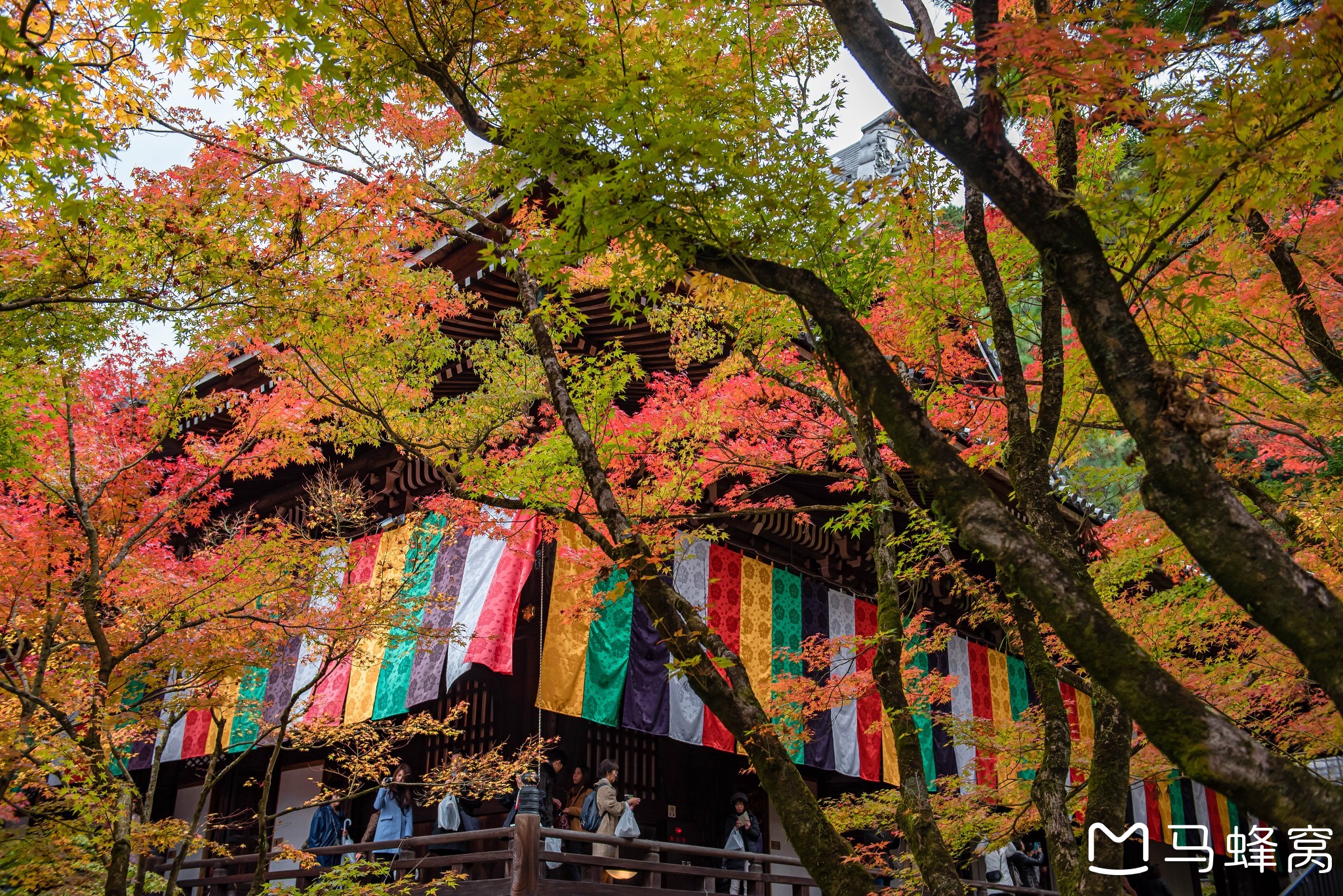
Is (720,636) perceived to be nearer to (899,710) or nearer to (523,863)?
(523,863)

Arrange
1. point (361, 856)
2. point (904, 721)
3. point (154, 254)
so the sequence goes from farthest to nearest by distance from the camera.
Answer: point (361, 856), point (154, 254), point (904, 721)

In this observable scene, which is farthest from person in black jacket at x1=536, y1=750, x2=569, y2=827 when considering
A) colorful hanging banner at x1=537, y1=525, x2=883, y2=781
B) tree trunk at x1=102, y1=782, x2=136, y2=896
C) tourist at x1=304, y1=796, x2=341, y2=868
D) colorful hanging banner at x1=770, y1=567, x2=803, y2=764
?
tree trunk at x1=102, y1=782, x2=136, y2=896

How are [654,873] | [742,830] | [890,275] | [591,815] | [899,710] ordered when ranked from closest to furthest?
[899,710]
[890,275]
[591,815]
[654,873]
[742,830]

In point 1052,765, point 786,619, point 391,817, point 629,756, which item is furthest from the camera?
point 786,619

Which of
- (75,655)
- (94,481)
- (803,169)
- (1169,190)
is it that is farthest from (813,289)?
(75,655)

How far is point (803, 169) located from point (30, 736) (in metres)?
6.87

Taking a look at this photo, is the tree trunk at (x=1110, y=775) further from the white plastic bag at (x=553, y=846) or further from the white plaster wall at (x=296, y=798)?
the white plaster wall at (x=296, y=798)

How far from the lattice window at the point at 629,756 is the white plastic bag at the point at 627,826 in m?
1.55

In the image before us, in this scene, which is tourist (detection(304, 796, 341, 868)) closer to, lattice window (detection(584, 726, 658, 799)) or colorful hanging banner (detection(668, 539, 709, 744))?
lattice window (detection(584, 726, 658, 799))

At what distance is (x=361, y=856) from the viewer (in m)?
9.53

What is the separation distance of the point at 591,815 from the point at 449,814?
4.47 ft

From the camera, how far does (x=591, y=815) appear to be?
8375 millimetres

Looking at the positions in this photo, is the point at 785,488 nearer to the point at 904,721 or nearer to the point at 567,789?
the point at 567,789

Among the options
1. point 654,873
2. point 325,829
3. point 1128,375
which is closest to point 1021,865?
point 654,873
